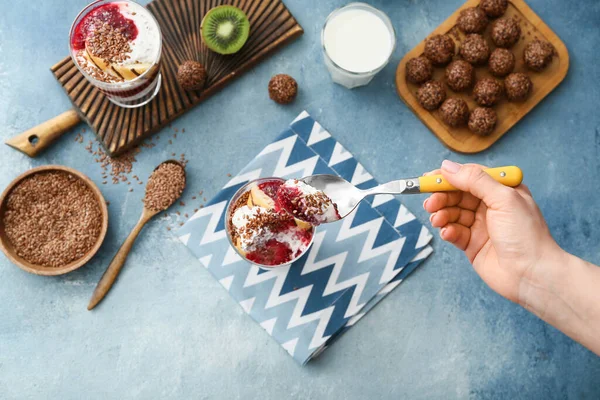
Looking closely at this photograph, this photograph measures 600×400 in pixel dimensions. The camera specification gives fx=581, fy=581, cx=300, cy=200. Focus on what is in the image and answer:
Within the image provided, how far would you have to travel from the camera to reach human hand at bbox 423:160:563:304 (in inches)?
78.1

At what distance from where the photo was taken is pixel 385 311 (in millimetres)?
2600

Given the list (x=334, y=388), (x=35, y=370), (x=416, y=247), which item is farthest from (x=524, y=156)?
(x=35, y=370)

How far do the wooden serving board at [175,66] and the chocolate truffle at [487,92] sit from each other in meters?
0.84

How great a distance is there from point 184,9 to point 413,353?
186cm

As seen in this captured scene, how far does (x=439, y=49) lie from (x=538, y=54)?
0.43 meters

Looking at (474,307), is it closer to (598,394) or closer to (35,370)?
(598,394)

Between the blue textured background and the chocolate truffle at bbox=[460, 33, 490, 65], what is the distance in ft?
0.68

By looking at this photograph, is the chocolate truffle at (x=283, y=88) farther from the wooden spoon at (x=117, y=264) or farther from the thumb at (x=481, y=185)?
the thumb at (x=481, y=185)

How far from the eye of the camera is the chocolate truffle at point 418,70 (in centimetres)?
255

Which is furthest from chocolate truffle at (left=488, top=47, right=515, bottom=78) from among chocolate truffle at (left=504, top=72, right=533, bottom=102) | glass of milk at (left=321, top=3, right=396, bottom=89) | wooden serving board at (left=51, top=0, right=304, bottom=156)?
wooden serving board at (left=51, top=0, right=304, bottom=156)

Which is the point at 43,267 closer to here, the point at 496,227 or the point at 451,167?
the point at 451,167

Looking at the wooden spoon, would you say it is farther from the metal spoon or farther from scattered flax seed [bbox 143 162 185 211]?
the metal spoon

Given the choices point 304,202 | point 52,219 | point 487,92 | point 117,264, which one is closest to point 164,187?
point 117,264

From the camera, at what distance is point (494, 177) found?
208 cm
